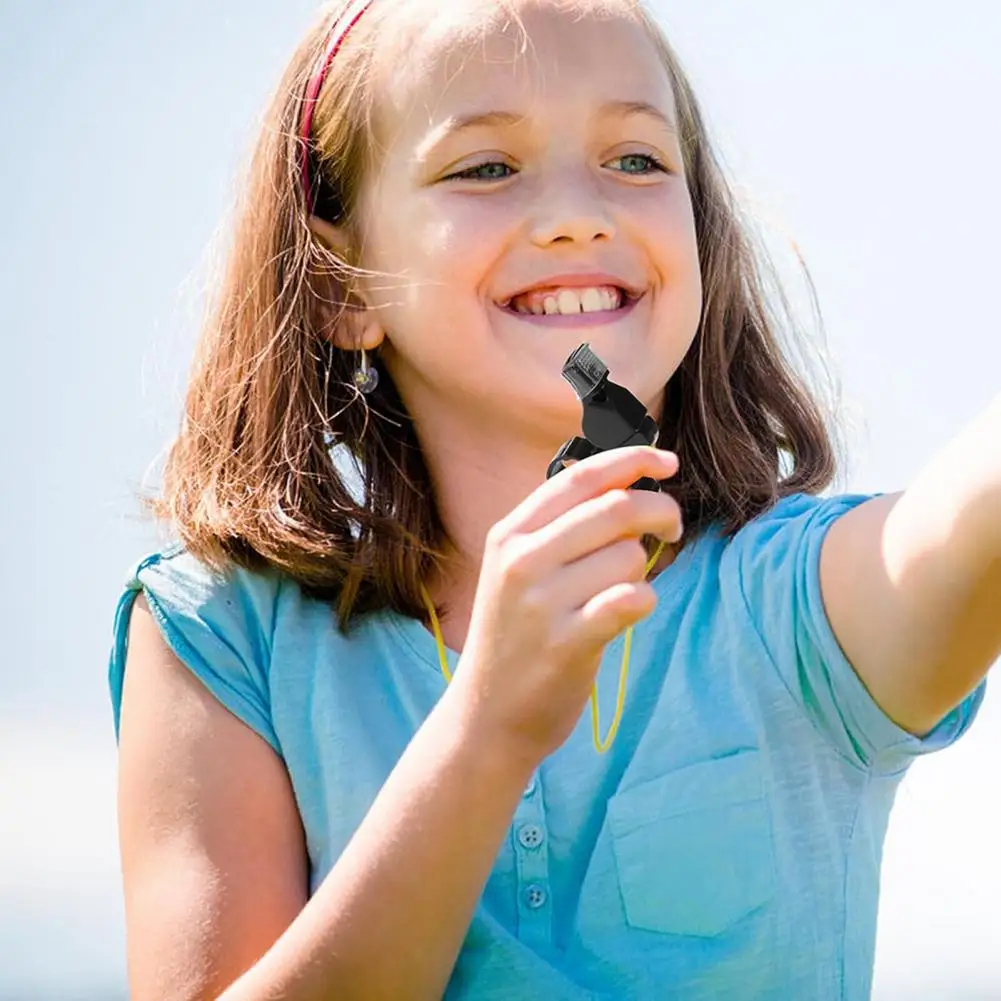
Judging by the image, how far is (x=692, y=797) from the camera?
5.24ft

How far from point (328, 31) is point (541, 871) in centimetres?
95

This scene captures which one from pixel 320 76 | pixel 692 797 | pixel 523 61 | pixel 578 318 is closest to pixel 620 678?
pixel 692 797

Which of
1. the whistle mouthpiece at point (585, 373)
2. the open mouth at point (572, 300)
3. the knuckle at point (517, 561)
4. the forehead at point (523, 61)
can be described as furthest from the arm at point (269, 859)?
the forehead at point (523, 61)

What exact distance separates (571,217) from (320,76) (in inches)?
17.5

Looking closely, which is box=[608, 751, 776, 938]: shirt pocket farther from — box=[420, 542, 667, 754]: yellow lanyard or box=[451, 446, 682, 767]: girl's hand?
box=[451, 446, 682, 767]: girl's hand

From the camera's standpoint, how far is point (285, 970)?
140 centimetres

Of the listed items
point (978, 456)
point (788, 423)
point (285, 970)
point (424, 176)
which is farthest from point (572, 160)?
point (285, 970)

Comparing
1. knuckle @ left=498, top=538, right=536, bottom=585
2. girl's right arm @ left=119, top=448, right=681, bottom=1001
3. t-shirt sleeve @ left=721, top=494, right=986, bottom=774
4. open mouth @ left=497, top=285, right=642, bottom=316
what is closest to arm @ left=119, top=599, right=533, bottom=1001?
girl's right arm @ left=119, top=448, right=681, bottom=1001

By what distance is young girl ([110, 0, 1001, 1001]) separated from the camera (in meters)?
1.35

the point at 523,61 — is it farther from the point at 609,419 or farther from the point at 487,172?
the point at 609,419

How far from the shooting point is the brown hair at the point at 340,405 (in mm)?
1854

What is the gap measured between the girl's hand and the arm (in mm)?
40

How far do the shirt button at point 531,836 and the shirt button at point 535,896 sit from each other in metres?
0.04

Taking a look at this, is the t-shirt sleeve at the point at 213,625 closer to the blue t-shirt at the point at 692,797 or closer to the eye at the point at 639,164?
the blue t-shirt at the point at 692,797
